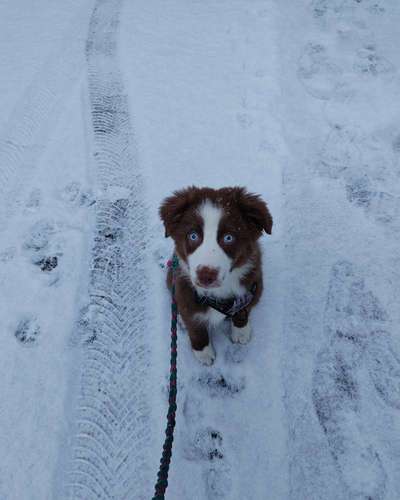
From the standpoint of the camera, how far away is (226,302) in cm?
242

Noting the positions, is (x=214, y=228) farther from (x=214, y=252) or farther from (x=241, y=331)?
(x=241, y=331)

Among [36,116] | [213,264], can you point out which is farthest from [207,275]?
[36,116]

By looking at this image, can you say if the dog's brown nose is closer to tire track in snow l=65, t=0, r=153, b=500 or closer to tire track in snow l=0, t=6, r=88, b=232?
tire track in snow l=65, t=0, r=153, b=500

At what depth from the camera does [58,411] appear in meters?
2.56

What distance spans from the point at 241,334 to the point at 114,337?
99cm

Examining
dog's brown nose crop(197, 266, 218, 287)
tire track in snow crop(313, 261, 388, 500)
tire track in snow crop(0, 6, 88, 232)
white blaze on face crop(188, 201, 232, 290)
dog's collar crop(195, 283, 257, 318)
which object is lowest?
tire track in snow crop(313, 261, 388, 500)

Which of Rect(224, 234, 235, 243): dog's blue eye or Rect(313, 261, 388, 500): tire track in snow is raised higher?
Rect(224, 234, 235, 243): dog's blue eye

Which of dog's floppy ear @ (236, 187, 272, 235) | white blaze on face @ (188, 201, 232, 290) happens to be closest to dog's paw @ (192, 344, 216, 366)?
white blaze on face @ (188, 201, 232, 290)

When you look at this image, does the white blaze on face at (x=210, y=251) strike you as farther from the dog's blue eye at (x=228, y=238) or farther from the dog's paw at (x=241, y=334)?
the dog's paw at (x=241, y=334)

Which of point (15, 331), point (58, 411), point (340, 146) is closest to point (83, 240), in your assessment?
point (15, 331)

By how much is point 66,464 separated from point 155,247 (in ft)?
5.76

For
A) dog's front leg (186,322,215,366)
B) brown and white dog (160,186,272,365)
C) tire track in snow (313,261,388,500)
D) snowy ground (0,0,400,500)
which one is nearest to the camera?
brown and white dog (160,186,272,365)

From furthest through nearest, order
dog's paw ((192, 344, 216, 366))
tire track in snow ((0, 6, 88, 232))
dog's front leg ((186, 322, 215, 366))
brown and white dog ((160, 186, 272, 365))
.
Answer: tire track in snow ((0, 6, 88, 232))
dog's paw ((192, 344, 216, 366))
dog's front leg ((186, 322, 215, 366))
brown and white dog ((160, 186, 272, 365))

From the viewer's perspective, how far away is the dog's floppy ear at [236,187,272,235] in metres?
2.09
